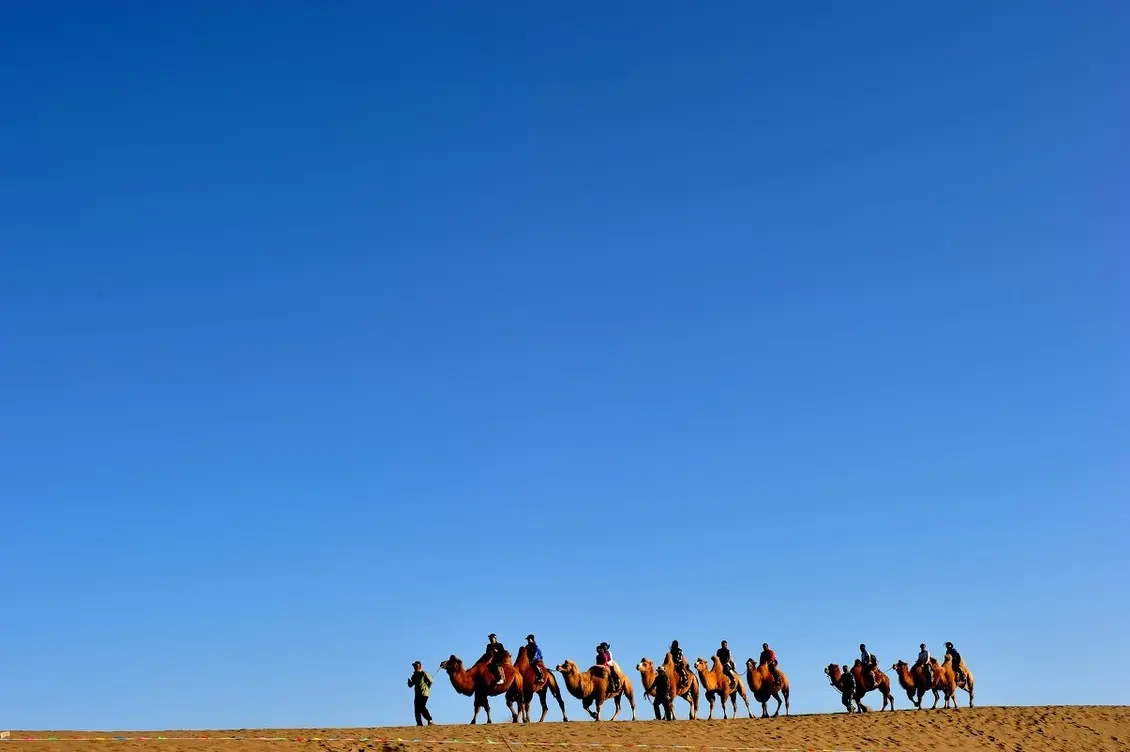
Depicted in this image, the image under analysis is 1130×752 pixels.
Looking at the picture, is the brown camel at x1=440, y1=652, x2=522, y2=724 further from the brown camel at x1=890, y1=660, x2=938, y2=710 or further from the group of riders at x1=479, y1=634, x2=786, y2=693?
the brown camel at x1=890, y1=660, x2=938, y2=710

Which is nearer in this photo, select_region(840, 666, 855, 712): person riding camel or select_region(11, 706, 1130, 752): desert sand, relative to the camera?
select_region(11, 706, 1130, 752): desert sand

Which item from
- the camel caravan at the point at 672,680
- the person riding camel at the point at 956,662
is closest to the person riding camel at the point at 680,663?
the camel caravan at the point at 672,680

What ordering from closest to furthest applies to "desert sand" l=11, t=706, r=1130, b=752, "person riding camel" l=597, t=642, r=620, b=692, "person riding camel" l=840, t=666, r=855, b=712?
"desert sand" l=11, t=706, r=1130, b=752, "person riding camel" l=597, t=642, r=620, b=692, "person riding camel" l=840, t=666, r=855, b=712

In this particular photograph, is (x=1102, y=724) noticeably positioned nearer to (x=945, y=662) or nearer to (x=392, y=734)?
(x=945, y=662)

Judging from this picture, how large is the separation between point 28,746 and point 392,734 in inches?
367

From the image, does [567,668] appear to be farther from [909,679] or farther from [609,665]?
[909,679]

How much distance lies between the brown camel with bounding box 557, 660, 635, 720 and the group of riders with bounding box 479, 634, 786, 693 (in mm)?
165

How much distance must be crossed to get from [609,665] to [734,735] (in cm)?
451

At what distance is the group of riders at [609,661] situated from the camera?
35.4 metres

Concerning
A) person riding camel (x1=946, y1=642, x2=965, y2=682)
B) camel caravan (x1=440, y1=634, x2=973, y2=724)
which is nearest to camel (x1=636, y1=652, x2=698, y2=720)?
camel caravan (x1=440, y1=634, x2=973, y2=724)

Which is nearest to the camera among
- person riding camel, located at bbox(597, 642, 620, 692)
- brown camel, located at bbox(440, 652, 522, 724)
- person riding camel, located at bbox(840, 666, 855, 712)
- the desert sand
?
the desert sand

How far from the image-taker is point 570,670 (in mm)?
38000

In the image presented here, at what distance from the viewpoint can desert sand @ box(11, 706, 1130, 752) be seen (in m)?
27.2

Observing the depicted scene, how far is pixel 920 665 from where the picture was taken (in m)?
47.8
